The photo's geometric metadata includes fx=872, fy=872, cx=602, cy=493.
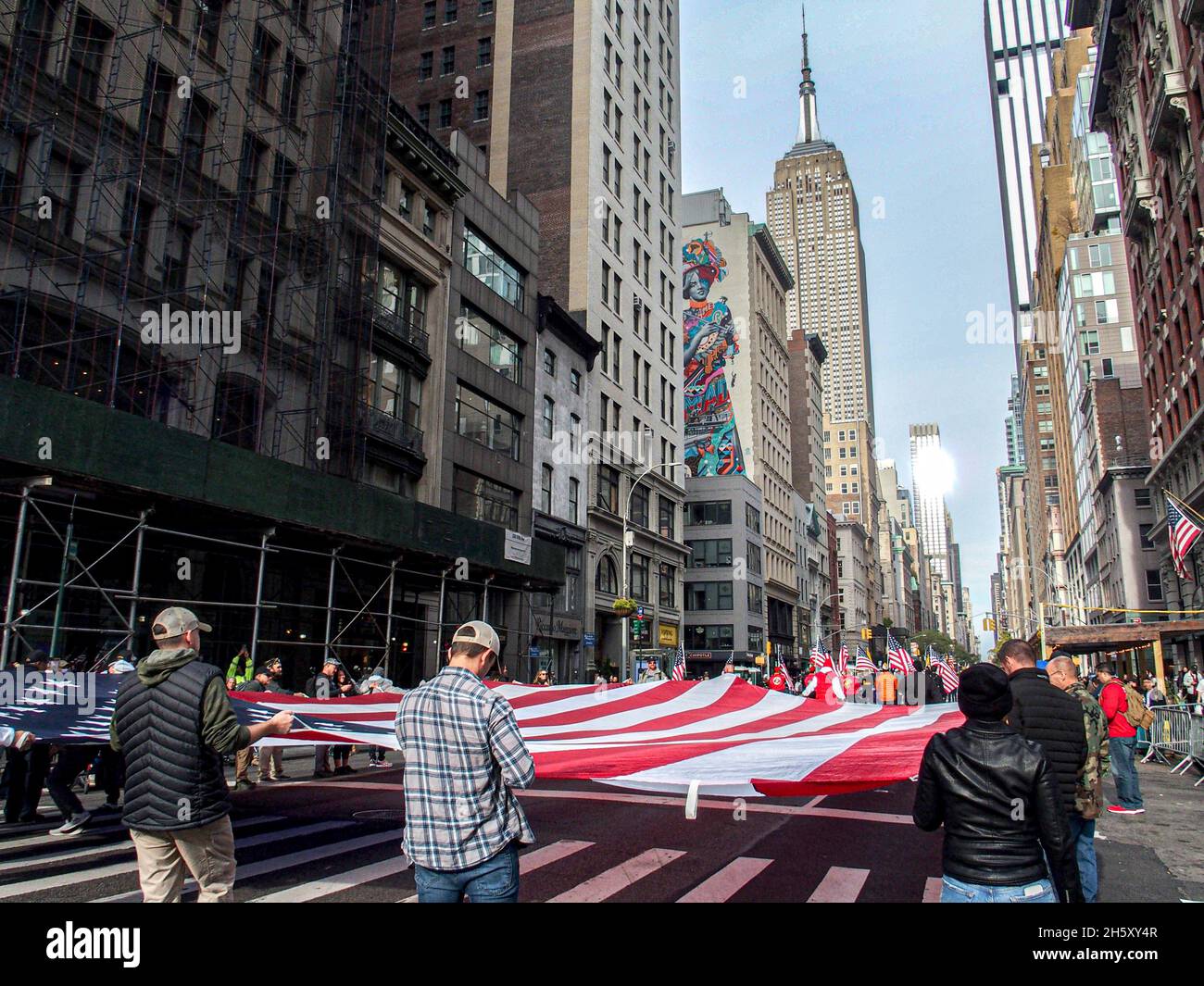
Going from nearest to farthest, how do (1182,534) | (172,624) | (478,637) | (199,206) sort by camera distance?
(478,637) < (172,624) < (199,206) < (1182,534)

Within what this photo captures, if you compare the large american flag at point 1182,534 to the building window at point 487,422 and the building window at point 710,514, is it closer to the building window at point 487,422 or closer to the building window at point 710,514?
the building window at point 487,422

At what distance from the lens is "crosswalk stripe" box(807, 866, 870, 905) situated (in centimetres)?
766

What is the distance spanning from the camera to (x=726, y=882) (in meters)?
8.32

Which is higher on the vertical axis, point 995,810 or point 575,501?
point 575,501

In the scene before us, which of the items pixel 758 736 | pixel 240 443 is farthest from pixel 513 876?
pixel 240 443

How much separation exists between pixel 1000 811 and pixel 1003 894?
0.40m

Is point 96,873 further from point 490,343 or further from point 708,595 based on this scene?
point 708,595

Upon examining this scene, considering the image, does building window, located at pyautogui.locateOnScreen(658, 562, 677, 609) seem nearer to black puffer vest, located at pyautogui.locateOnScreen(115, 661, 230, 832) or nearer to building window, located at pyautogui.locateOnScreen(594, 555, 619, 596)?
building window, located at pyautogui.locateOnScreen(594, 555, 619, 596)

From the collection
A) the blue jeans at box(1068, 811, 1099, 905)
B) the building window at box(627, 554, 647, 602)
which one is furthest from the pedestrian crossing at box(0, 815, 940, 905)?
the building window at box(627, 554, 647, 602)

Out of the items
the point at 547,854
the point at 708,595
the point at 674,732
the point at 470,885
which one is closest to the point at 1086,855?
the point at 674,732

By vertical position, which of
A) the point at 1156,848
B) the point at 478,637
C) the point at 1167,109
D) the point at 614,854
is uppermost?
the point at 1167,109

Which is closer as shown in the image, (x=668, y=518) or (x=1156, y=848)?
(x=1156, y=848)

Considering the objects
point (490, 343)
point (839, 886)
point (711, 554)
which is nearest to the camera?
point (839, 886)
